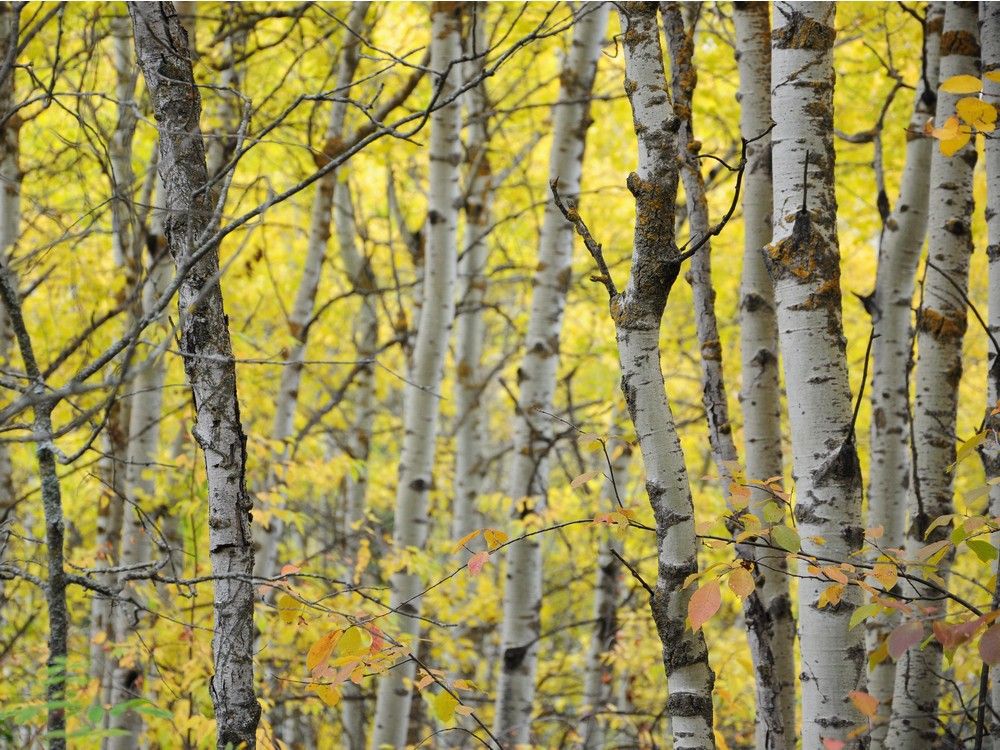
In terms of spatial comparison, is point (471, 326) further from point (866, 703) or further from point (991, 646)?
point (991, 646)

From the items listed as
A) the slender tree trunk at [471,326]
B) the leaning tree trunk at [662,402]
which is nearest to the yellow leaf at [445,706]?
the leaning tree trunk at [662,402]

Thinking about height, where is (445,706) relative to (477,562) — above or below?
below

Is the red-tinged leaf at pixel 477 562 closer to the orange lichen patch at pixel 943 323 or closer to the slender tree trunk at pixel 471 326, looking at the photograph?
the orange lichen patch at pixel 943 323

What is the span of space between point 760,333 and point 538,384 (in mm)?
2119

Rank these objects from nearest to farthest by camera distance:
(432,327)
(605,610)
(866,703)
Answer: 1. (866,703)
2. (432,327)
3. (605,610)

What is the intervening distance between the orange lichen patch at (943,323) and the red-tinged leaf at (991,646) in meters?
1.69

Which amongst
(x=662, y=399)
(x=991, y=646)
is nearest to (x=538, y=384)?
(x=662, y=399)

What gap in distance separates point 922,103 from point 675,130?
6.59 ft

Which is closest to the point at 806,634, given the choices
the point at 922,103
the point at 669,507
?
the point at 669,507

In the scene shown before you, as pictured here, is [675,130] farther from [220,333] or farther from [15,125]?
[15,125]

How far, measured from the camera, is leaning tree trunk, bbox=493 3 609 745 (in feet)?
15.1

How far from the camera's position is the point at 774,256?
7.19 feet

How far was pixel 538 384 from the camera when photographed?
16.3 feet

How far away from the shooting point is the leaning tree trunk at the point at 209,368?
2.24 m
